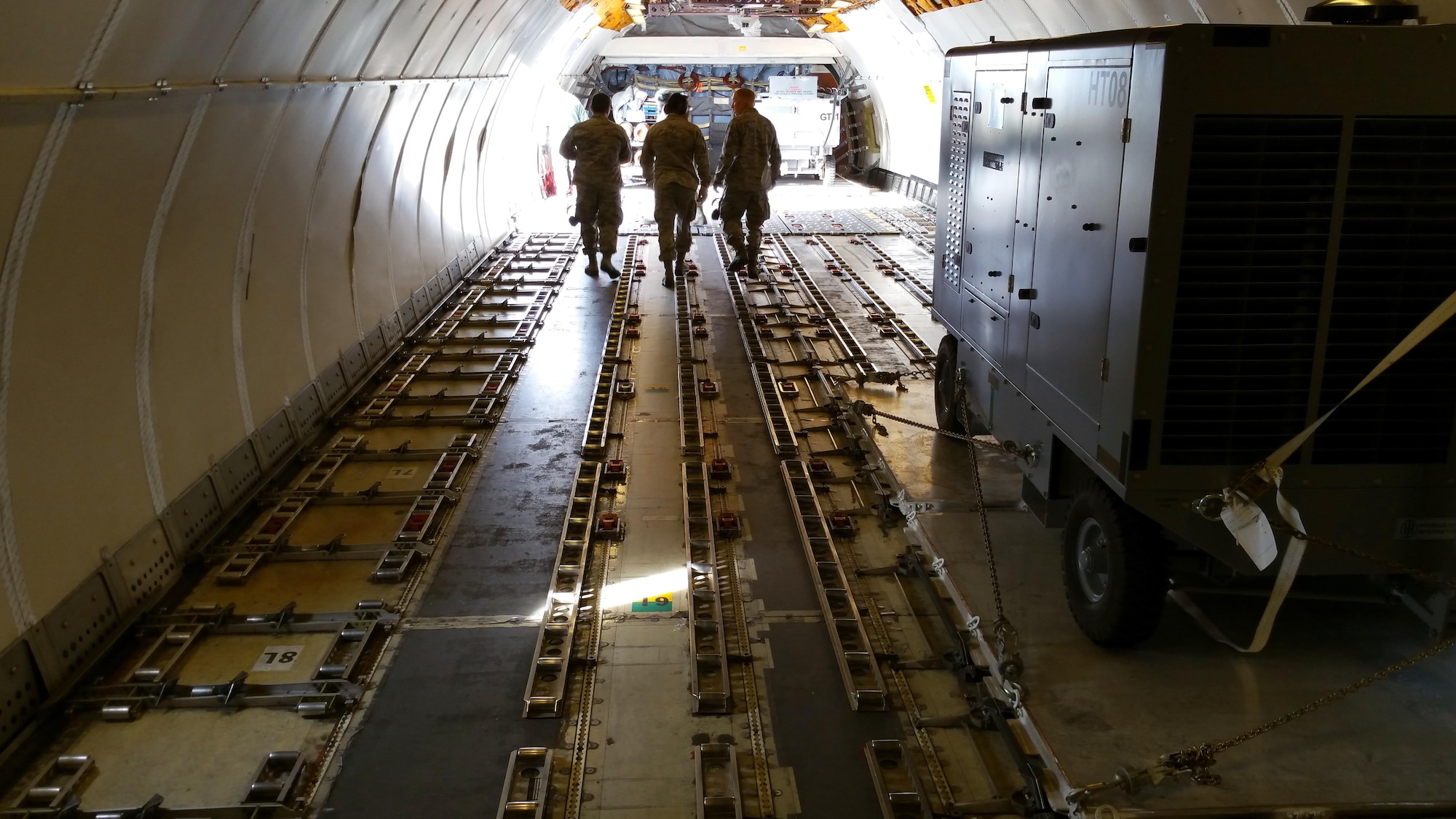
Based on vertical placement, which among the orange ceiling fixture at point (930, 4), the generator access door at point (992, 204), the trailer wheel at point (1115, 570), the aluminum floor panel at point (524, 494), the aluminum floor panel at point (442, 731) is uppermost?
the orange ceiling fixture at point (930, 4)

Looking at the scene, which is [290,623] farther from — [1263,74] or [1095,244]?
[1263,74]

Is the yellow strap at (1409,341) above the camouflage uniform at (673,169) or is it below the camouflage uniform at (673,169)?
below

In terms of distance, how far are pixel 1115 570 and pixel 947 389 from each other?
3.09 meters

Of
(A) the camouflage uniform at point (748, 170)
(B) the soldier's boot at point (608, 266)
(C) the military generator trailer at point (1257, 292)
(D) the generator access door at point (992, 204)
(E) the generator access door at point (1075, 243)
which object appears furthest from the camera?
(B) the soldier's boot at point (608, 266)

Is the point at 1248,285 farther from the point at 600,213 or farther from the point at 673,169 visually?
the point at 600,213

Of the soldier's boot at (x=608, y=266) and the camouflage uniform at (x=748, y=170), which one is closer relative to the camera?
the camouflage uniform at (x=748, y=170)

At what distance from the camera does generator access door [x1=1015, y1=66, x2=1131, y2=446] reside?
4121 millimetres

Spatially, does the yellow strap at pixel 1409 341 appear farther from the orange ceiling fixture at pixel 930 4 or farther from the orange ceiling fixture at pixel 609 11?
the orange ceiling fixture at pixel 609 11

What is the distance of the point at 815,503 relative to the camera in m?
6.11

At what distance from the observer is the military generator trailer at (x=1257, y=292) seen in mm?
3654

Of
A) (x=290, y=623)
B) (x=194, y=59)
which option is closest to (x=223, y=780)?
(x=290, y=623)

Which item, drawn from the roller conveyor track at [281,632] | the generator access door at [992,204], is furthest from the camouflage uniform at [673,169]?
the generator access door at [992,204]

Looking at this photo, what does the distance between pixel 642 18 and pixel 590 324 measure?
41.6 feet

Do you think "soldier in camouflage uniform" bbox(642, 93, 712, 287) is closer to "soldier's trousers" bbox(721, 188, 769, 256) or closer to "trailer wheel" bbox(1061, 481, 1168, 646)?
"soldier's trousers" bbox(721, 188, 769, 256)
